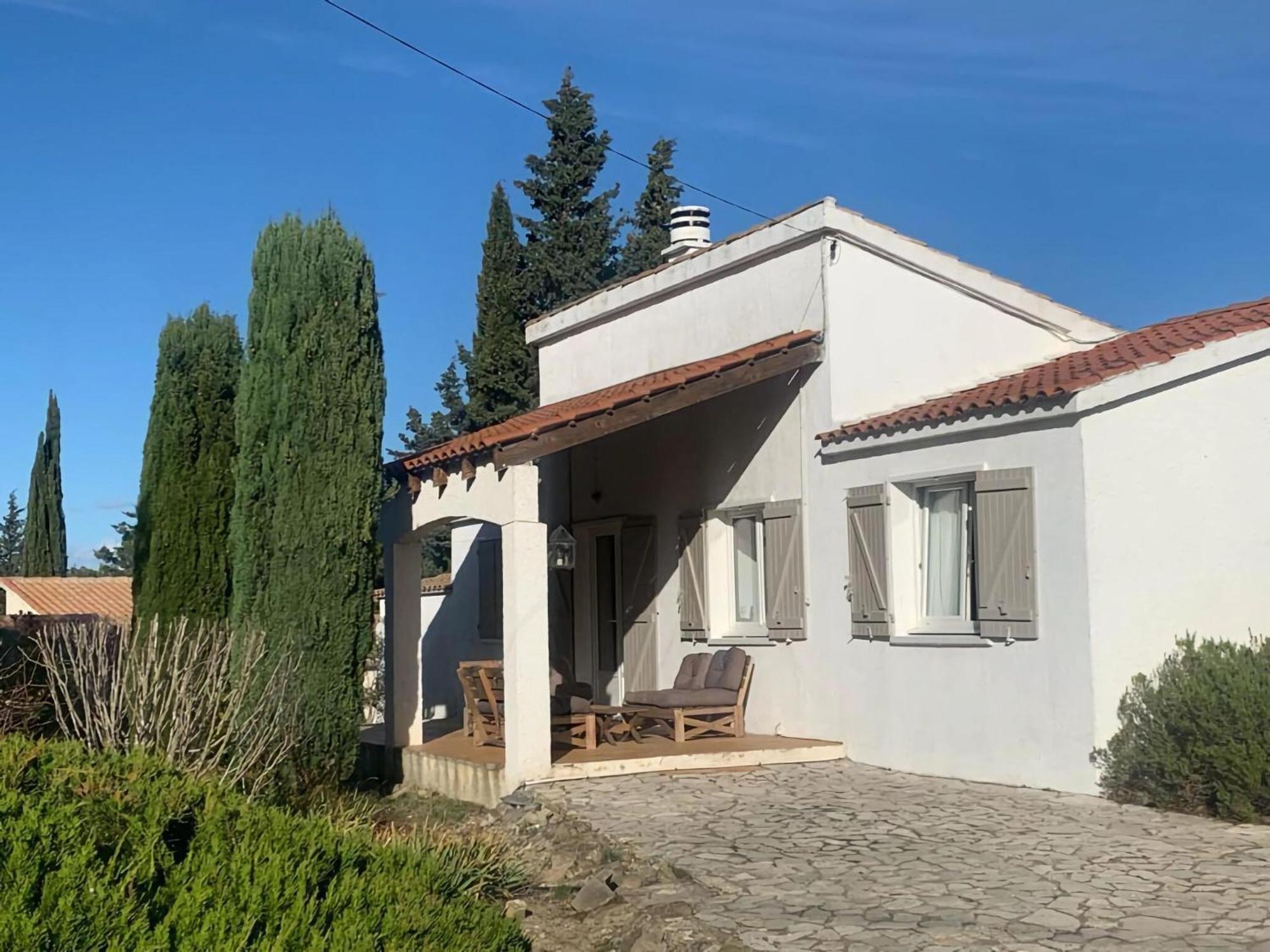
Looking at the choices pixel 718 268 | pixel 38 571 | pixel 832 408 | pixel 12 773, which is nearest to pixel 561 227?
pixel 718 268

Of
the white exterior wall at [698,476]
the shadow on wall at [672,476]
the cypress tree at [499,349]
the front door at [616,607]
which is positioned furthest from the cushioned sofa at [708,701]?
the cypress tree at [499,349]

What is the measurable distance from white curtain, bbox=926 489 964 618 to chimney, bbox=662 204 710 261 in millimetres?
5927

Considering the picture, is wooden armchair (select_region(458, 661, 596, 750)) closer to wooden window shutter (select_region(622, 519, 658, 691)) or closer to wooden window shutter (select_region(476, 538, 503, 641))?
wooden window shutter (select_region(622, 519, 658, 691))

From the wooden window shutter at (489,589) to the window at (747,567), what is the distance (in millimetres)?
5201

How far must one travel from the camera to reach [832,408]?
12039 mm

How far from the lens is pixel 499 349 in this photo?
25.4 m

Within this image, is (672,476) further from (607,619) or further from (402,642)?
(402,642)

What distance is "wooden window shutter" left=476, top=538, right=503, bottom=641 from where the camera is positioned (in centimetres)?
1806

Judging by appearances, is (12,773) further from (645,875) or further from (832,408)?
(832,408)

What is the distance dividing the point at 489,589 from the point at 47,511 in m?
24.3

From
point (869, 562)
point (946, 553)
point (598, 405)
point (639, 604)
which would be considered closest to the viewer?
point (946, 553)

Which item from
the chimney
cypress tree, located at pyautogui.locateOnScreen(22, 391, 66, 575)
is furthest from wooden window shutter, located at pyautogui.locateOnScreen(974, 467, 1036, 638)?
cypress tree, located at pyautogui.locateOnScreen(22, 391, 66, 575)

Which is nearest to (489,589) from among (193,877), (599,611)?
(599,611)

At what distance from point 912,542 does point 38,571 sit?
111 ft
